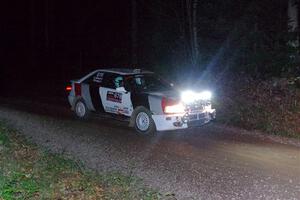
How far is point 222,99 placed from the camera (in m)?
14.8

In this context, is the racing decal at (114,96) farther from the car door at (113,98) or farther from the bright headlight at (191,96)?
the bright headlight at (191,96)

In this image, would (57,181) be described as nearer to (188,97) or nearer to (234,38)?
(188,97)

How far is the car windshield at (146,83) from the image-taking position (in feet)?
40.6

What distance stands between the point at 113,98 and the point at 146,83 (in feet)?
3.11

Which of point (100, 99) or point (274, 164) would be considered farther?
point (100, 99)

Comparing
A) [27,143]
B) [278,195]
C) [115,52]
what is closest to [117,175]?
[278,195]

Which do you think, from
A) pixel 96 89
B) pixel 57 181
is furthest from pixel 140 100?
pixel 57 181

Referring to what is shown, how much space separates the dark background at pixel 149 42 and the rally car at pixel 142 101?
4.74 m

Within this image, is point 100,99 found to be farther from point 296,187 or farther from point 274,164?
point 296,187

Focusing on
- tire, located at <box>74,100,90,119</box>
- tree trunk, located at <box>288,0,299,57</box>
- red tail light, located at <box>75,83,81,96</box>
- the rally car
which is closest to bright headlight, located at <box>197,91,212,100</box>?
the rally car

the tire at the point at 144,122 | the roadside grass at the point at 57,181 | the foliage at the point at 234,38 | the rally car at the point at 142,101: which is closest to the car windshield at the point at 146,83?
the rally car at the point at 142,101

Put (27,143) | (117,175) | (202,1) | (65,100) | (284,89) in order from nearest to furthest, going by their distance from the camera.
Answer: (117,175) < (27,143) < (284,89) < (202,1) < (65,100)

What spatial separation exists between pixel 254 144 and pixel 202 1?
9027 millimetres

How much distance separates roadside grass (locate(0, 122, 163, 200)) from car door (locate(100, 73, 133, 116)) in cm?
367
